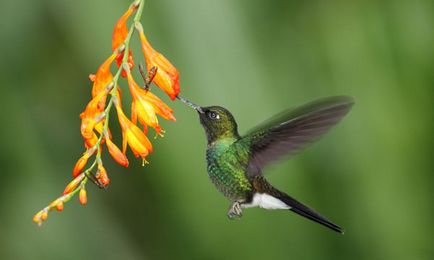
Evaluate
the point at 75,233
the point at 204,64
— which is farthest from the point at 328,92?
the point at 75,233

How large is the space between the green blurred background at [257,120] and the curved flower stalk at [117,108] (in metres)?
1.27

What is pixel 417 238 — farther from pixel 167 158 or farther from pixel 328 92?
pixel 167 158

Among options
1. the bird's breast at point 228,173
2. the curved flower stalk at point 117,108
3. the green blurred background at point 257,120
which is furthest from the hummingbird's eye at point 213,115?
the green blurred background at point 257,120

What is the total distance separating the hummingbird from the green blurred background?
2.42 feet

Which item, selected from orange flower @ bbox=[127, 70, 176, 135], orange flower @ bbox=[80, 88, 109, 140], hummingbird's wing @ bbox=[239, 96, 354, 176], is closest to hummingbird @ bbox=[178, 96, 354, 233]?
hummingbird's wing @ bbox=[239, 96, 354, 176]

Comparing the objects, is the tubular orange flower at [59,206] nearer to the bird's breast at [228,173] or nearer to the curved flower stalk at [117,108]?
the curved flower stalk at [117,108]

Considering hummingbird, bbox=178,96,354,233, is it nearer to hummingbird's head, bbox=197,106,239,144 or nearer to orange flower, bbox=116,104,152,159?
hummingbird's head, bbox=197,106,239,144

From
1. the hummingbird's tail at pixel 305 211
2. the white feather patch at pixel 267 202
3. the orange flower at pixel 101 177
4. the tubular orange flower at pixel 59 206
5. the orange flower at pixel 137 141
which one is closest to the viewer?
the tubular orange flower at pixel 59 206

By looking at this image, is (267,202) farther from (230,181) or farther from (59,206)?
(59,206)

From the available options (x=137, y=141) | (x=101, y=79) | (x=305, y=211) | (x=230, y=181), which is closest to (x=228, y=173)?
(x=230, y=181)

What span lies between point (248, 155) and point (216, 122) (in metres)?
0.16

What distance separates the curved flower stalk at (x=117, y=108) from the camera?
6.87 ft

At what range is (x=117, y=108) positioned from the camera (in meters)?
2.17

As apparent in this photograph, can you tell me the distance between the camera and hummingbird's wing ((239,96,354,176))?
2359mm
